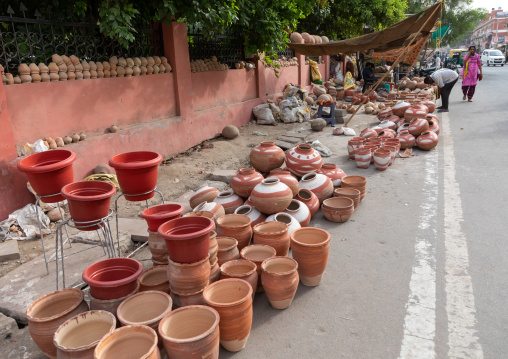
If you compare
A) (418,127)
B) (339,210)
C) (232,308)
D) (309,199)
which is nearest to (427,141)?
(418,127)

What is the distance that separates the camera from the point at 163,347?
2.23 m

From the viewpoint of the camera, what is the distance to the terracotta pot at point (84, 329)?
6.92ft

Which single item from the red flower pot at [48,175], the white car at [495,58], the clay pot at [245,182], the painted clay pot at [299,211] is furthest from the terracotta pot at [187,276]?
the white car at [495,58]

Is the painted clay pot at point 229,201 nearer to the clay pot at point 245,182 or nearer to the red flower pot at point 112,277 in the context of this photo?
the clay pot at point 245,182

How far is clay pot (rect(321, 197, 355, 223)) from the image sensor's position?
4.27 meters

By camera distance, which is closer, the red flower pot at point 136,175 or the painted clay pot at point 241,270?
the painted clay pot at point 241,270

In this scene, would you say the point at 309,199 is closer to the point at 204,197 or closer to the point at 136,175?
the point at 204,197

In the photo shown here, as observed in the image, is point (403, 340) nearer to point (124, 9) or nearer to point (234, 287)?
point (234, 287)

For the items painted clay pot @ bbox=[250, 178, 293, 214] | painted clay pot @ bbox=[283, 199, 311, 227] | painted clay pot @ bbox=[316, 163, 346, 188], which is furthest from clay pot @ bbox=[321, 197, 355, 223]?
painted clay pot @ bbox=[250, 178, 293, 214]

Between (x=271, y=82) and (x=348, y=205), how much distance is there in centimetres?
784

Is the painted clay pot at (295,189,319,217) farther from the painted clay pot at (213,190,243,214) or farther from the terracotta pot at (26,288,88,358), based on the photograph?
the terracotta pot at (26,288,88,358)

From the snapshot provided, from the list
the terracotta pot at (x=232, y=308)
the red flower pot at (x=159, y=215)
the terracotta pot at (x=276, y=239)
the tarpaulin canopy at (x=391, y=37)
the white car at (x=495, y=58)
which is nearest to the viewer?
the terracotta pot at (x=232, y=308)

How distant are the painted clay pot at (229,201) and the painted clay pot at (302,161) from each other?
111 centimetres

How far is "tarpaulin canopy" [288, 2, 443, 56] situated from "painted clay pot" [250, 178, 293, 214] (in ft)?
24.1
